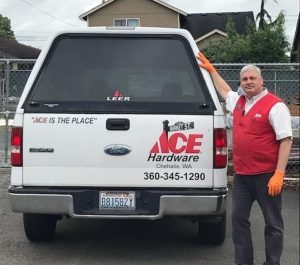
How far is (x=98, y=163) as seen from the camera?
489 cm

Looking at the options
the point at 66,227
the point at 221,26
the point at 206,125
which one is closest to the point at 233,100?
the point at 206,125

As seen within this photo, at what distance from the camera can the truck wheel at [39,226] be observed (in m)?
5.72

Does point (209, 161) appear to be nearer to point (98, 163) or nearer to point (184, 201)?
point (184, 201)

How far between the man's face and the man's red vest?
0.08 metres

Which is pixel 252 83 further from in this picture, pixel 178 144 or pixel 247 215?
pixel 247 215

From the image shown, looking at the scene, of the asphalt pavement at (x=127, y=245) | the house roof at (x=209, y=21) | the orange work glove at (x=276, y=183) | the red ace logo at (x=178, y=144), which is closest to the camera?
the orange work glove at (x=276, y=183)

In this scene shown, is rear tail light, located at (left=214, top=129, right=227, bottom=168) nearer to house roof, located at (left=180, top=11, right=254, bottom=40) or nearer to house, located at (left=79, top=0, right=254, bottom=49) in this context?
house, located at (left=79, top=0, right=254, bottom=49)

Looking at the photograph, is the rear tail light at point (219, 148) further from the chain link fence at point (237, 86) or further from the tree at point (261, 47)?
the tree at point (261, 47)

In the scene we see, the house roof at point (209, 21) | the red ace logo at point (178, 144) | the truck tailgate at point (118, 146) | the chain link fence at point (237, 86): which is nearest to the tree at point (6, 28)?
the house roof at point (209, 21)

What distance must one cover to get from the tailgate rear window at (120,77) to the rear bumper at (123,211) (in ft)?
2.33

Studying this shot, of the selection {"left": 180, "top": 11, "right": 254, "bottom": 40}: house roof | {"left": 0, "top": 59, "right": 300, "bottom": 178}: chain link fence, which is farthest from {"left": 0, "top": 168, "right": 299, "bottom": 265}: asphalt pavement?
{"left": 180, "top": 11, "right": 254, "bottom": 40}: house roof

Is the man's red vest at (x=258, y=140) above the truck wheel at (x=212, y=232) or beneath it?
above

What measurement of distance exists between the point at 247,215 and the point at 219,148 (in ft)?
2.05

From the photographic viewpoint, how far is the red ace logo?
15.9ft
